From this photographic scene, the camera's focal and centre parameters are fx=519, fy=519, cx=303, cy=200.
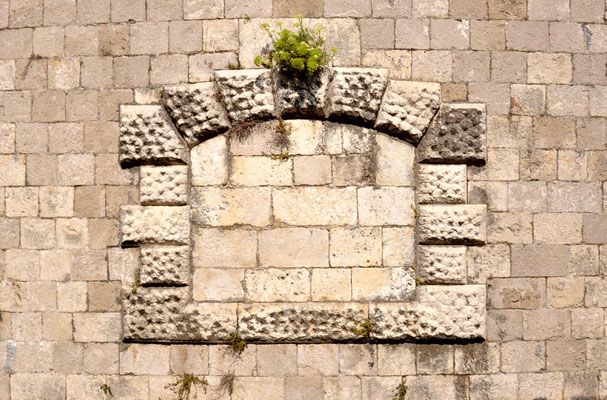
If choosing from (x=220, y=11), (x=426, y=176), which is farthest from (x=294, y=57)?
(x=426, y=176)

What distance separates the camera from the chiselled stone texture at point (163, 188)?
4801 mm

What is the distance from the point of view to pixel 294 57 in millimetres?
4594

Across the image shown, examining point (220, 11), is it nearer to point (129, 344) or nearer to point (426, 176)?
point (426, 176)

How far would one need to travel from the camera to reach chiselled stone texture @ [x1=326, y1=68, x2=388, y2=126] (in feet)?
15.5

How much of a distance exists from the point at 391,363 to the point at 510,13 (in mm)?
3467

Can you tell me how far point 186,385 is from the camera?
15.6 feet

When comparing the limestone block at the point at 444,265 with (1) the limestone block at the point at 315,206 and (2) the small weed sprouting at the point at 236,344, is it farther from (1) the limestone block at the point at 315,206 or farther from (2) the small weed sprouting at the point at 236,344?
(2) the small weed sprouting at the point at 236,344

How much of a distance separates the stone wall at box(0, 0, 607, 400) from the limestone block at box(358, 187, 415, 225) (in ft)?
0.09

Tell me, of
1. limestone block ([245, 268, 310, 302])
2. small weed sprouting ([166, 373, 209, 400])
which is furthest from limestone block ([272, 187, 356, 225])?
small weed sprouting ([166, 373, 209, 400])

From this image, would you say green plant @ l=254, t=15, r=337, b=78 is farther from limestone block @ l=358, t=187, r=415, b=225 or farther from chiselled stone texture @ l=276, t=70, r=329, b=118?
limestone block @ l=358, t=187, r=415, b=225

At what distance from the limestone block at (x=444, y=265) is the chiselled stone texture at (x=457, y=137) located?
33.2 inches

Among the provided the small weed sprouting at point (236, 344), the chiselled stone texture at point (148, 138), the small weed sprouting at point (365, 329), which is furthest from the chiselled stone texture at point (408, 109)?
the small weed sprouting at point (236, 344)

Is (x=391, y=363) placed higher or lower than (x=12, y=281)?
lower

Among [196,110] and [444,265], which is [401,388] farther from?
[196,110]
